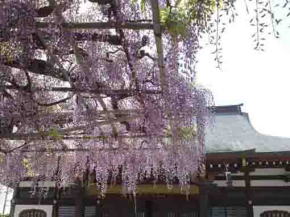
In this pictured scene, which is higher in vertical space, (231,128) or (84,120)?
(231,128)

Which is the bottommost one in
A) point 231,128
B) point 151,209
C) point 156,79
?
point 151,209

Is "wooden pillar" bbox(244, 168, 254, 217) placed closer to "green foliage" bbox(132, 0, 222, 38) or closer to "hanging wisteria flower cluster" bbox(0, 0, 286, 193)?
"hanging wisteria flower cluster" bbox(0, 0, 286, 193)

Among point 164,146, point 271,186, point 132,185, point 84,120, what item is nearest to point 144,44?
point 84,120

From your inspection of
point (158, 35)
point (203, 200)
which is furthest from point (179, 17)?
A: point (203, 200)

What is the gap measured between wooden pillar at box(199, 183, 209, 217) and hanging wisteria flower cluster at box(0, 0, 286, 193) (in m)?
2.22

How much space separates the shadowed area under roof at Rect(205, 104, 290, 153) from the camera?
359 inches

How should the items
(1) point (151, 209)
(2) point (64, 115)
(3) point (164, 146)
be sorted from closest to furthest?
(2) point (64, 115)
(3) point (164, 146)
(1) point (151, 209)

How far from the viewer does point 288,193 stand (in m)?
8.80

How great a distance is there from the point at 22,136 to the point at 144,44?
186 centimetres

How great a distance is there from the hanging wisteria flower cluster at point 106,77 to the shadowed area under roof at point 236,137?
8.53 feet

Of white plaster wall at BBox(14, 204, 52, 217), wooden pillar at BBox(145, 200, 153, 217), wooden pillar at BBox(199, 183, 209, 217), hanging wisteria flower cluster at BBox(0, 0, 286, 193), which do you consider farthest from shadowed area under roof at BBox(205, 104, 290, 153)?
white plaster wall at BBox(14, 204, 52, 217)

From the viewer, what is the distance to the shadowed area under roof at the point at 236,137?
911 cm

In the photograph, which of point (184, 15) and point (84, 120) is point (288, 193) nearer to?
point (84, 120)

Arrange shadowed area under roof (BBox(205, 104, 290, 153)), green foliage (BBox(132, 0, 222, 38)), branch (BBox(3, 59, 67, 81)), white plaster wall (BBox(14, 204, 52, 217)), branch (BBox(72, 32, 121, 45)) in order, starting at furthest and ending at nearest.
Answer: white plaster wall (BBox(14, 204, 52, 217))
shadowed area under roof (BBox(205, 104, 290, 153))
branch (BBox(3, 59, 67, 81))
branch (BBox(72, 32, 121, 45))
green foliage (BBox(132, 0, 222, 38))
